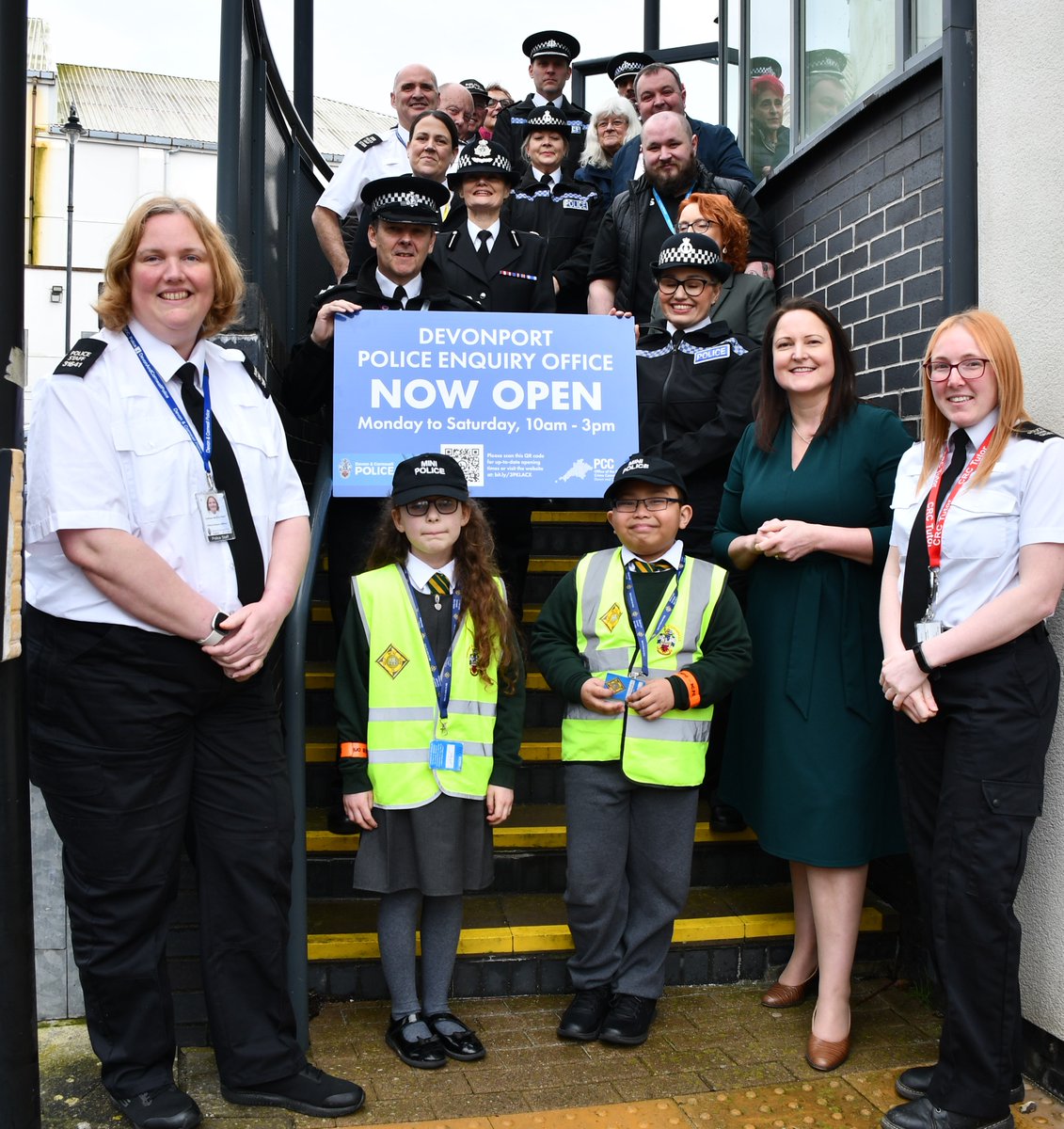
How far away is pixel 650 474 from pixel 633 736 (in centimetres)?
81

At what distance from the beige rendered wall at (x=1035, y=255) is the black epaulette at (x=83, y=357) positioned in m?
2.65

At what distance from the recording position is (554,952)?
4.04 meters

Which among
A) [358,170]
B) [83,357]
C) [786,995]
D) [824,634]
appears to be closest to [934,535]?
[824,634]

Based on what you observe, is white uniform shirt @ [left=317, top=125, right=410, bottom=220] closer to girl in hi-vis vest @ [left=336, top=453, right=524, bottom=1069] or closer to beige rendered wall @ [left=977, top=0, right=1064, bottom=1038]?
girl in hi-vis vest @ [left=336, top=453, right=524, bottom=1069]

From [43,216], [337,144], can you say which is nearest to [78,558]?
[43,216]

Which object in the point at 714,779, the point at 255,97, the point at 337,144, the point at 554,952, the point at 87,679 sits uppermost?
the point at 337,144

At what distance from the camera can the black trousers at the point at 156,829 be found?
2.95 m

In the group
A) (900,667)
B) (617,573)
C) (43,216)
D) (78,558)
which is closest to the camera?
(78,558)

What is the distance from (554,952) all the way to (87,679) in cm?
190

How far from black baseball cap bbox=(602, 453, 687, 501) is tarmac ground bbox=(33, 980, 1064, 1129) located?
1.71m

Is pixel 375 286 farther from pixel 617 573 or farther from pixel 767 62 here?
pixel 767 62

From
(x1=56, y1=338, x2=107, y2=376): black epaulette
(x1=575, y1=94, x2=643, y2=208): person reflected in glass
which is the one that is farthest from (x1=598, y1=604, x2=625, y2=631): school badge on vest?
(x1=575, y1=94, x2=643, y2=208): person reflected in glass

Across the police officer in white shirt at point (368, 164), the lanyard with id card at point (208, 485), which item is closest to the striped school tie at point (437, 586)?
the lanyard with id card at point (208, 485)

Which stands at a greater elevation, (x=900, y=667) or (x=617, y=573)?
(x=617, y=573)
